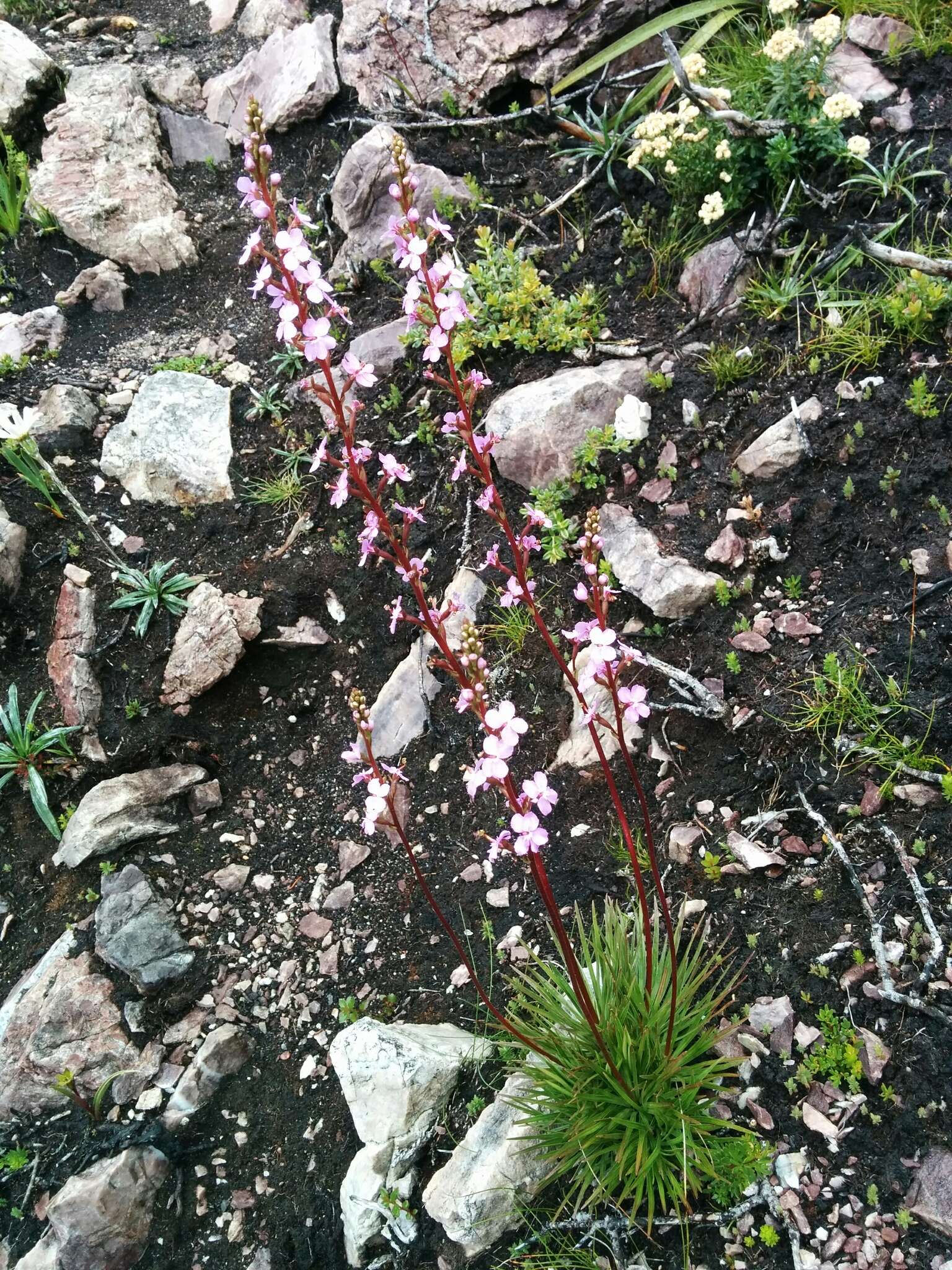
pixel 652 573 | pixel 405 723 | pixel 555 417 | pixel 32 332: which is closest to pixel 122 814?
pixel 405 723

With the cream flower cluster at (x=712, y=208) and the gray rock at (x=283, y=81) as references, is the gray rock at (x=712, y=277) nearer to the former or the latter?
the cream flower cluster at (x=712, y=208)

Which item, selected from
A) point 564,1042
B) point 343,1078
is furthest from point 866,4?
point 343,1078

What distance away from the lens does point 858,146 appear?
4.51 meters

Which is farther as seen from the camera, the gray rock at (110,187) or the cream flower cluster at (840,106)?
the gray rock at (110,187)

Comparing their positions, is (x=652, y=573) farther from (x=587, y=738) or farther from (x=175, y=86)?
(x=175, y=86)

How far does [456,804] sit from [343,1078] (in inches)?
51.8

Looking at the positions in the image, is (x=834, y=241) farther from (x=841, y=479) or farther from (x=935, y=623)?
(x=935, y=623)

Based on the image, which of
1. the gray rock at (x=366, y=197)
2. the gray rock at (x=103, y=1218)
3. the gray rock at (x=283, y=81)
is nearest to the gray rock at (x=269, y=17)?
the gray rock at (x=283, y=81)

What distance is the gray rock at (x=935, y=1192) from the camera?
2.56 meters

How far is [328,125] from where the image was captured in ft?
21.3

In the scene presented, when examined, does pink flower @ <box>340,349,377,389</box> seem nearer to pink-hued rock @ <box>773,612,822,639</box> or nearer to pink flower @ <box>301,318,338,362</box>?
pink flower @ <box>301,318,338,362</box>

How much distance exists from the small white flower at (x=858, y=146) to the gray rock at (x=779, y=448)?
138 cm

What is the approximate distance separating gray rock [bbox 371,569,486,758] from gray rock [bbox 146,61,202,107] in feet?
16.7

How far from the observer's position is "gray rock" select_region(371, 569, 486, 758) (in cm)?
450
